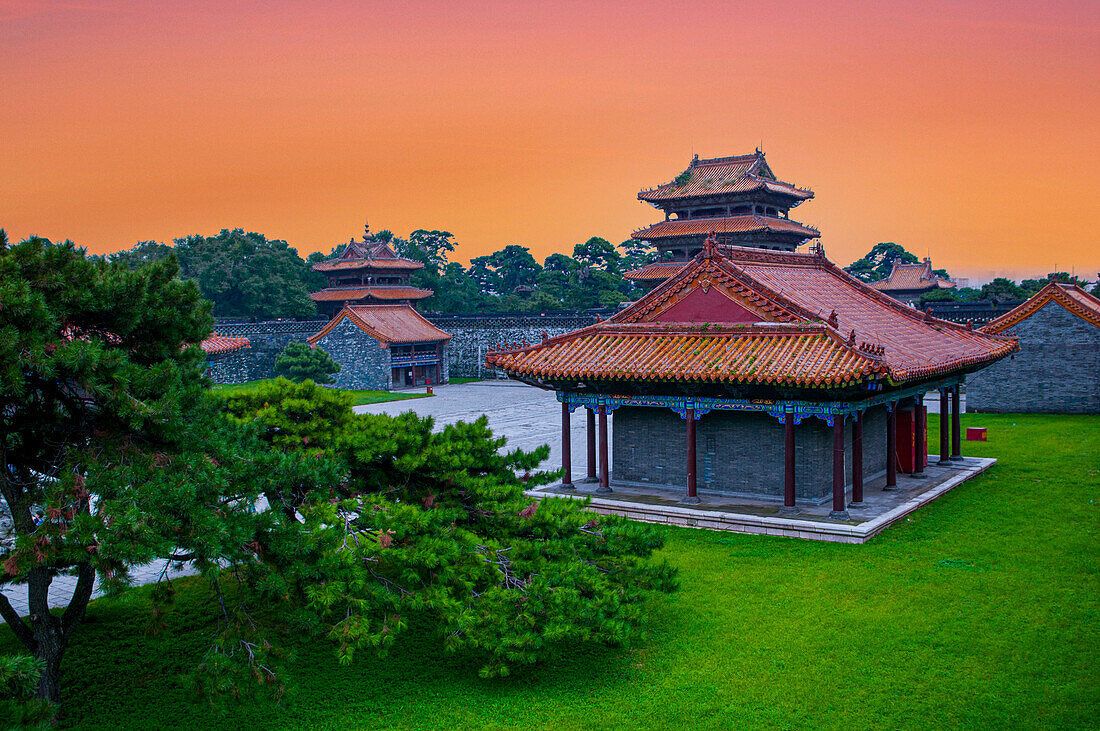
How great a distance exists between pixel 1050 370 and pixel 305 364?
1099 inches

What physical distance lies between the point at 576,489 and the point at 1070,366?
58.6 ft

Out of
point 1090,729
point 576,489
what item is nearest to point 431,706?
point 1090,729

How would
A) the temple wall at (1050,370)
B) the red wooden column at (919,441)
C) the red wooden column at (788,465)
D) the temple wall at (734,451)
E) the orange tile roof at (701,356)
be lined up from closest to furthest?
the orange tile roof at (701,356) < the red wooden column at (788,465) < the temple wall at (734,451) < the red wooden column at (919,441) < the temple wall at (1050,370)

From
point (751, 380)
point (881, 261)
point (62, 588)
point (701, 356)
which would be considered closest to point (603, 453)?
point (701, 356)

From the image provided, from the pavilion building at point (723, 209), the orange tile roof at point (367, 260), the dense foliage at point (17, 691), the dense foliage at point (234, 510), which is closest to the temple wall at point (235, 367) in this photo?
the orange tile roof at point (367, 260)

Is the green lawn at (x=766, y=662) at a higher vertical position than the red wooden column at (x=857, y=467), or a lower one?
lower

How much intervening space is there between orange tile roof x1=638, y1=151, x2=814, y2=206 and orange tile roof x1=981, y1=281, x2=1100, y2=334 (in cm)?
1318

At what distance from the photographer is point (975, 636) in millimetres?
8977

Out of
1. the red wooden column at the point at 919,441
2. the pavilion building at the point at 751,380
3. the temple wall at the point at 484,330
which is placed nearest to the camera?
the pavilion building at the point at 751,380

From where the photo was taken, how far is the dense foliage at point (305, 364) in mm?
39000

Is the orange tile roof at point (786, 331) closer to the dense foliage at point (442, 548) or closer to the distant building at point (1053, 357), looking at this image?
the dense foliage at point (442, 548)

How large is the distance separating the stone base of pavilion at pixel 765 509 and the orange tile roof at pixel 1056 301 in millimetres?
12223

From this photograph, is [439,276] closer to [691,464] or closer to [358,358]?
[358,358]

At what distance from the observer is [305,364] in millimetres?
39094
